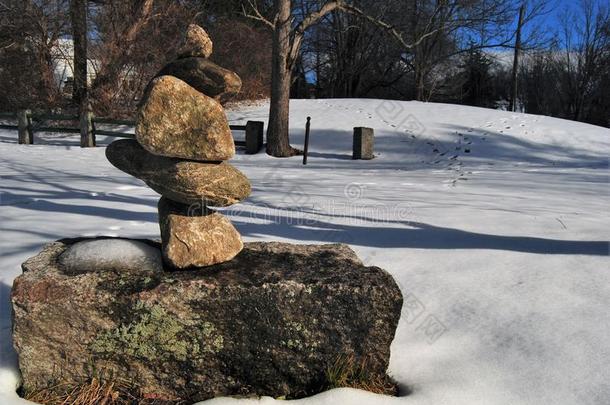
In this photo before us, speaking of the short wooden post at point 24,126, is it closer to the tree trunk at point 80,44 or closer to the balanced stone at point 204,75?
the tree trunk at point 80,44

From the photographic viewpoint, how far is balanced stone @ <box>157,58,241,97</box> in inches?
101

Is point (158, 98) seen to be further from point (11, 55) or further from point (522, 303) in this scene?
point (11, 55)

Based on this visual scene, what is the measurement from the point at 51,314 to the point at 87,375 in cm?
35

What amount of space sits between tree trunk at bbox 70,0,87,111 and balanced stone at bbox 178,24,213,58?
14.6 metres

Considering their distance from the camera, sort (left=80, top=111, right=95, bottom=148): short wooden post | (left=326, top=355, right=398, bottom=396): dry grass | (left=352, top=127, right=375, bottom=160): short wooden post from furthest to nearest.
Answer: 1. (left=80, top=111, right=95, bottom=148): short wooden post
2. (left=352, top=127, right=375, bottom=160): short wooden post
3. (left=326, top=355, right=398, bottom=396): dry grass

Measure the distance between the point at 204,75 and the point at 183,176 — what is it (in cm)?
55

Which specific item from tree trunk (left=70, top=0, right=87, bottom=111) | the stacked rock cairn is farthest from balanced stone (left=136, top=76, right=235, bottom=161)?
tree trunk (left=70, top=0, right=87, bottom=111)

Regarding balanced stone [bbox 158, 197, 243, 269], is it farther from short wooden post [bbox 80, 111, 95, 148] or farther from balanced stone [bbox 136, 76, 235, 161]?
short wooden post [bbox 80, 111, 95, 148]

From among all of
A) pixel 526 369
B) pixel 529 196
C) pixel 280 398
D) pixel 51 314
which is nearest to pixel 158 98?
Answer: pixel 51 314

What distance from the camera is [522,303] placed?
3.05 m

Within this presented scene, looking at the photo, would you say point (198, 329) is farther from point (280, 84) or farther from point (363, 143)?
point (363, 143)

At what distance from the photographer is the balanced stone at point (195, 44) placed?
270cm

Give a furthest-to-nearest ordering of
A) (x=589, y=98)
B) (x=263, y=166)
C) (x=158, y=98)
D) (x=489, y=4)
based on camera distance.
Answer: (x=589, y=98) < (x=489, y=4) < (x=263, y=166) < (x=158, y=98)

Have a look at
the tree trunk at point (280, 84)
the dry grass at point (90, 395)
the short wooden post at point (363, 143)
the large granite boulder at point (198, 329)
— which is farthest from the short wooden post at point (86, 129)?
the dry grass at point (90, 395)
